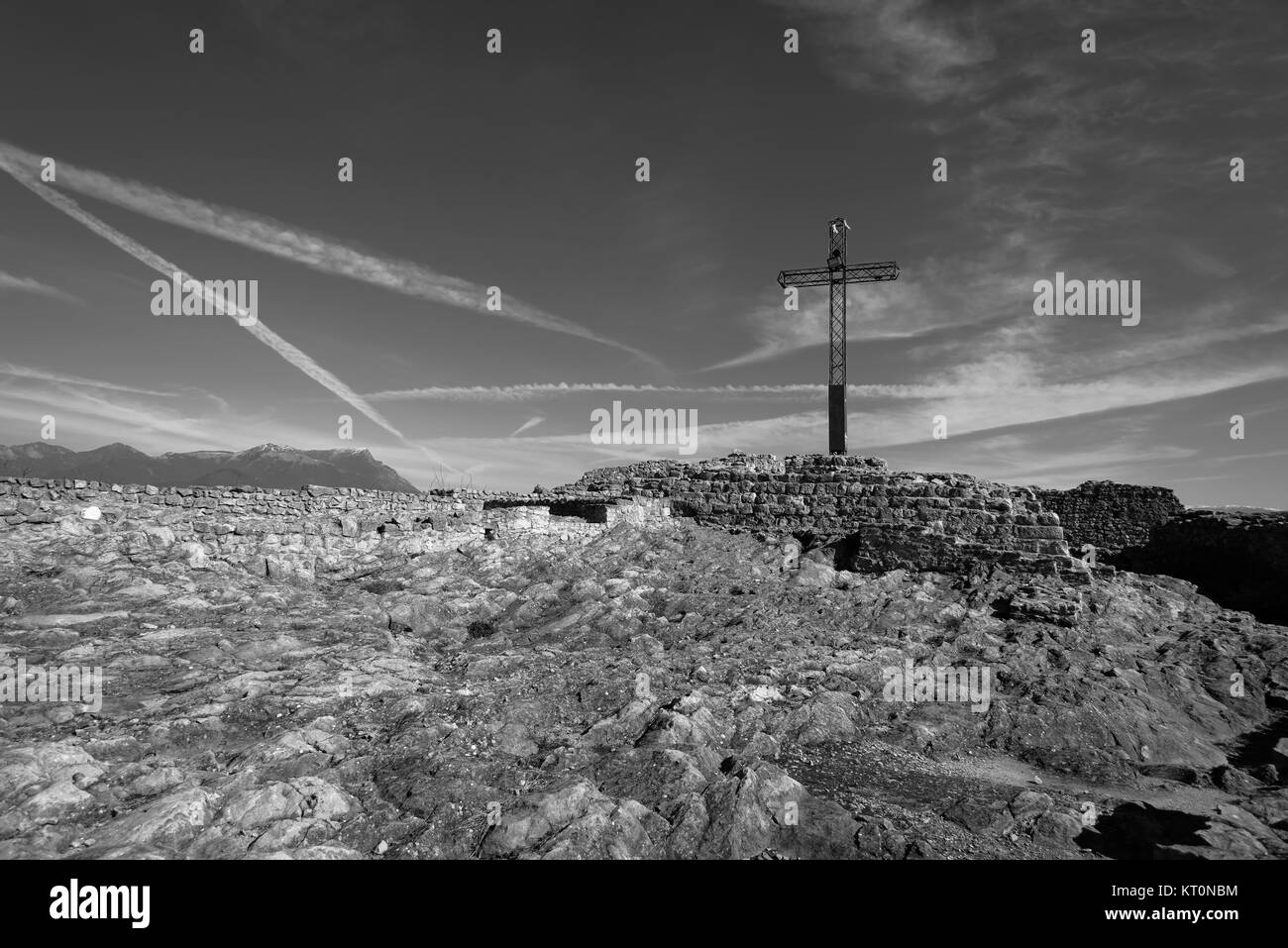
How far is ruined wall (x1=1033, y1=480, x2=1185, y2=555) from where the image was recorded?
26.0 metres

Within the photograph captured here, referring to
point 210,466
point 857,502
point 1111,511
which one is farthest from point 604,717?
point 210,466

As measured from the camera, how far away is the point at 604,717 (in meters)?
8.91

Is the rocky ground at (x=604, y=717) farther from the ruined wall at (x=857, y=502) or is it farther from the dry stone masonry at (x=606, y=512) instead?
the ruined wall at (x=857, y=502)

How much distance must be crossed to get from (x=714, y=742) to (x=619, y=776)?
5.73 feet

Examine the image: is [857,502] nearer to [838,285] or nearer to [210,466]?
[838,285]

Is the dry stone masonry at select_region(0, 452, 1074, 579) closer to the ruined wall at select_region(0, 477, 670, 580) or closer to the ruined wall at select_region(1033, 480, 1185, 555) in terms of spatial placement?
the ruined wall at select_region(0, 477, 670, 580)

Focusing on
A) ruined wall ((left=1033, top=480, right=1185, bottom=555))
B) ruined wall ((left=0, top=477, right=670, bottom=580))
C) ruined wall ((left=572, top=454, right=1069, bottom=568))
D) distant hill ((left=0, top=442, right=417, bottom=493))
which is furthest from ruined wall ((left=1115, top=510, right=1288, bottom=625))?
distant hill ((left=0, top=442, right=417, bottom=493))

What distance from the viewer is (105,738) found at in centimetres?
702

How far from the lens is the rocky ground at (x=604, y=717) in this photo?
630 cm

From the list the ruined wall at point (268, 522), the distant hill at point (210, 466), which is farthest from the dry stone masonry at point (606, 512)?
the distant hill at point (210, 466)

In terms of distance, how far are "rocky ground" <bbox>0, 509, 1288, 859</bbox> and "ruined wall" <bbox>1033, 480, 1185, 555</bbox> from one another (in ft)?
40.9

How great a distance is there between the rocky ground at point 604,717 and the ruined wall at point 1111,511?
40.9 feet

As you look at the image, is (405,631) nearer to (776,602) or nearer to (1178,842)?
(776,602)
